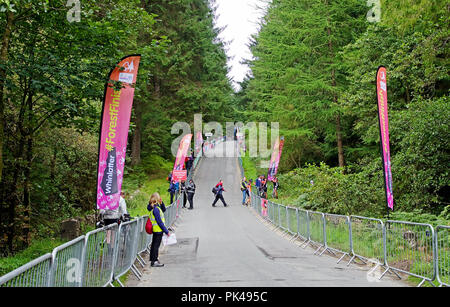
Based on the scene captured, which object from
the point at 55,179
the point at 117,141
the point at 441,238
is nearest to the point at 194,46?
the point at 55,179

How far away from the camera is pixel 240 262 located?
10180mm

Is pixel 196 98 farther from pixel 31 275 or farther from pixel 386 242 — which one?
pixel 31 275

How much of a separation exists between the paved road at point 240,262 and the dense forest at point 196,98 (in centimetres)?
380

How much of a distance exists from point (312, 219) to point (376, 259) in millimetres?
3953

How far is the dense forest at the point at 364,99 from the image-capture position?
1509cm

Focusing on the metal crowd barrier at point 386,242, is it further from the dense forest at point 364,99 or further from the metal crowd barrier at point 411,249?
the dense forest at point 364,99

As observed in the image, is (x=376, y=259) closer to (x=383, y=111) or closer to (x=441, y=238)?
(x=441, y=238)

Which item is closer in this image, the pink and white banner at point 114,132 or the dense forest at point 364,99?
the pink and white banner at point 114,132

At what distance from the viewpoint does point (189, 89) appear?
40781mm

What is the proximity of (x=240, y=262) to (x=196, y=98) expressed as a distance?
31.3 m

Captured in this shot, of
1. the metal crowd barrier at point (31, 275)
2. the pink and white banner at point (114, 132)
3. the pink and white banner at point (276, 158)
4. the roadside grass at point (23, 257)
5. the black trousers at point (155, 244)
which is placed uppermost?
the pink and white banner at point (276, 158)

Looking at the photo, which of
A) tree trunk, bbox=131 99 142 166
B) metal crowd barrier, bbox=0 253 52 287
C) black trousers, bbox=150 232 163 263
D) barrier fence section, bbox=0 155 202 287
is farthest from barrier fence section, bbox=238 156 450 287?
tree trunk, bbox=131 99 142 166

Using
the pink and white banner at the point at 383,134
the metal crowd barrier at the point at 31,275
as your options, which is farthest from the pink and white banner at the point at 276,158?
the metal crowd barrier at the point at 31,275
